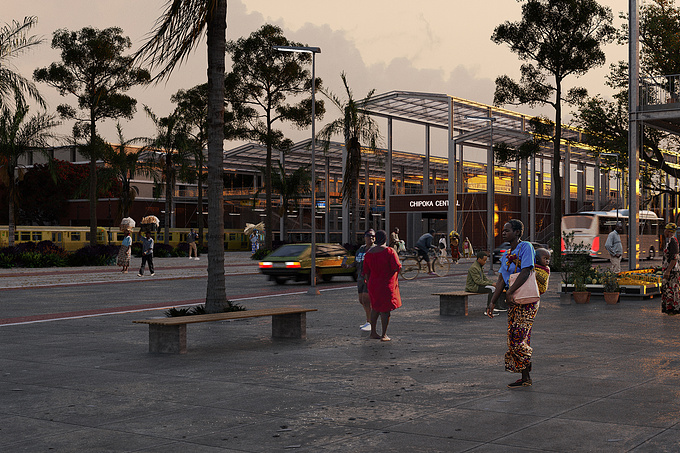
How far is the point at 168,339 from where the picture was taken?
1096 cm

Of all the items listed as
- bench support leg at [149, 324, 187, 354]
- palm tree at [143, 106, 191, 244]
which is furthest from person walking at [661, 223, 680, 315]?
palm tree at [143, 106, 191, 244]


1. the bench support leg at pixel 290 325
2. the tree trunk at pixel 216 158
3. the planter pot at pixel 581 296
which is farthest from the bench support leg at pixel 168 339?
the planter pot at pixel 581 296

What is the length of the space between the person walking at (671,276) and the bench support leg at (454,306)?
3889mm

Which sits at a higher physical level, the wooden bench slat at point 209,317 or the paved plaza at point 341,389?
the wooden bench slat at point 209,317

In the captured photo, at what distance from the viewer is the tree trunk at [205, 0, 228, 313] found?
14616 millimetres

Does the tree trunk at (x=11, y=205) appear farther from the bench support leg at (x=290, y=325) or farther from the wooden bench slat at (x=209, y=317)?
the wooden bench slat at (x=209, y=317)

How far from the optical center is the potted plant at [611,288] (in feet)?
63.9

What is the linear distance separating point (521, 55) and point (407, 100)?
48.7 feet

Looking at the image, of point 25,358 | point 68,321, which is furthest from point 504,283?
point 68,321

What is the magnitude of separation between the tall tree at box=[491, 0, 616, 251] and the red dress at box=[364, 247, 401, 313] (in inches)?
987

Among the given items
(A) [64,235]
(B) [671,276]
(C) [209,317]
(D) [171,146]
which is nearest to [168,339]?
(C) [209,317]

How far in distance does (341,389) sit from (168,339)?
11.6 feet

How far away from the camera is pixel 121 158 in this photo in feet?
199

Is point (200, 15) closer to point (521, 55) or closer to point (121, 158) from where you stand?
point (521, 55)
